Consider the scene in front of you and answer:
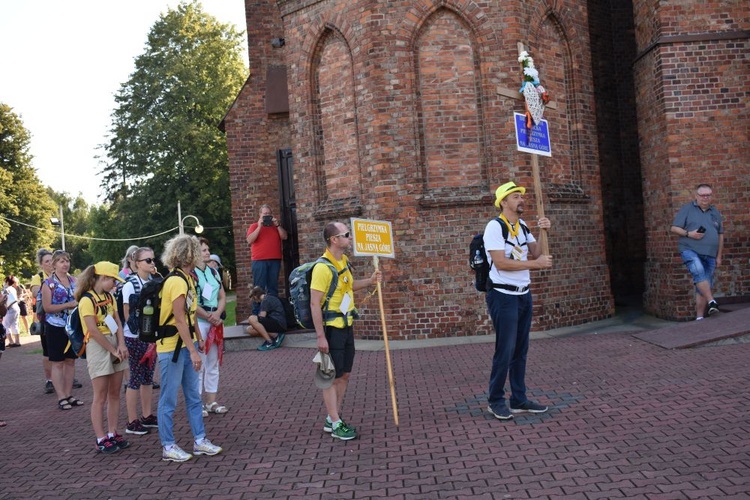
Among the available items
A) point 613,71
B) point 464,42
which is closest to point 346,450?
point 464,42

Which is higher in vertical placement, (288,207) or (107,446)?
(288,207)

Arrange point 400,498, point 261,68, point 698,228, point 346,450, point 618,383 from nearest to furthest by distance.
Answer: point 400,498 → point 346,450 → point 618,383 → point 698,228 → point 261,68

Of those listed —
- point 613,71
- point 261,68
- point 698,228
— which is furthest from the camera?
point 261,68

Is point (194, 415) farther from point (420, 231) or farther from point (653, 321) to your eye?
point (653, 321)

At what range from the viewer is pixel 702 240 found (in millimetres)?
10758

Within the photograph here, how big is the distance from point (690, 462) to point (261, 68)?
14.9 m

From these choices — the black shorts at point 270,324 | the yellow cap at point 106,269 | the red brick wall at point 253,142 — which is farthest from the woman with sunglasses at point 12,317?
the yellow cap at point 106,269

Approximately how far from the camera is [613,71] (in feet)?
54.0

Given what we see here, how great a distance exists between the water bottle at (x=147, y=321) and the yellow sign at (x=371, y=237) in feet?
6.49

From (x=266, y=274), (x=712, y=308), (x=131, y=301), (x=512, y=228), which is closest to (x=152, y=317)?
(x=131, y=301)

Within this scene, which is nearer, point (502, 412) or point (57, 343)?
point (502, 412)

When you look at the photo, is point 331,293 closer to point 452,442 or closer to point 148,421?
point 452,442

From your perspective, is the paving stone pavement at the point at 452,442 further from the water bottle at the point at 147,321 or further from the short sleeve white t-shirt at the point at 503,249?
the short sleeve white t-shirt at the point at 503,249

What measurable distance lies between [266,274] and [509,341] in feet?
29.1
